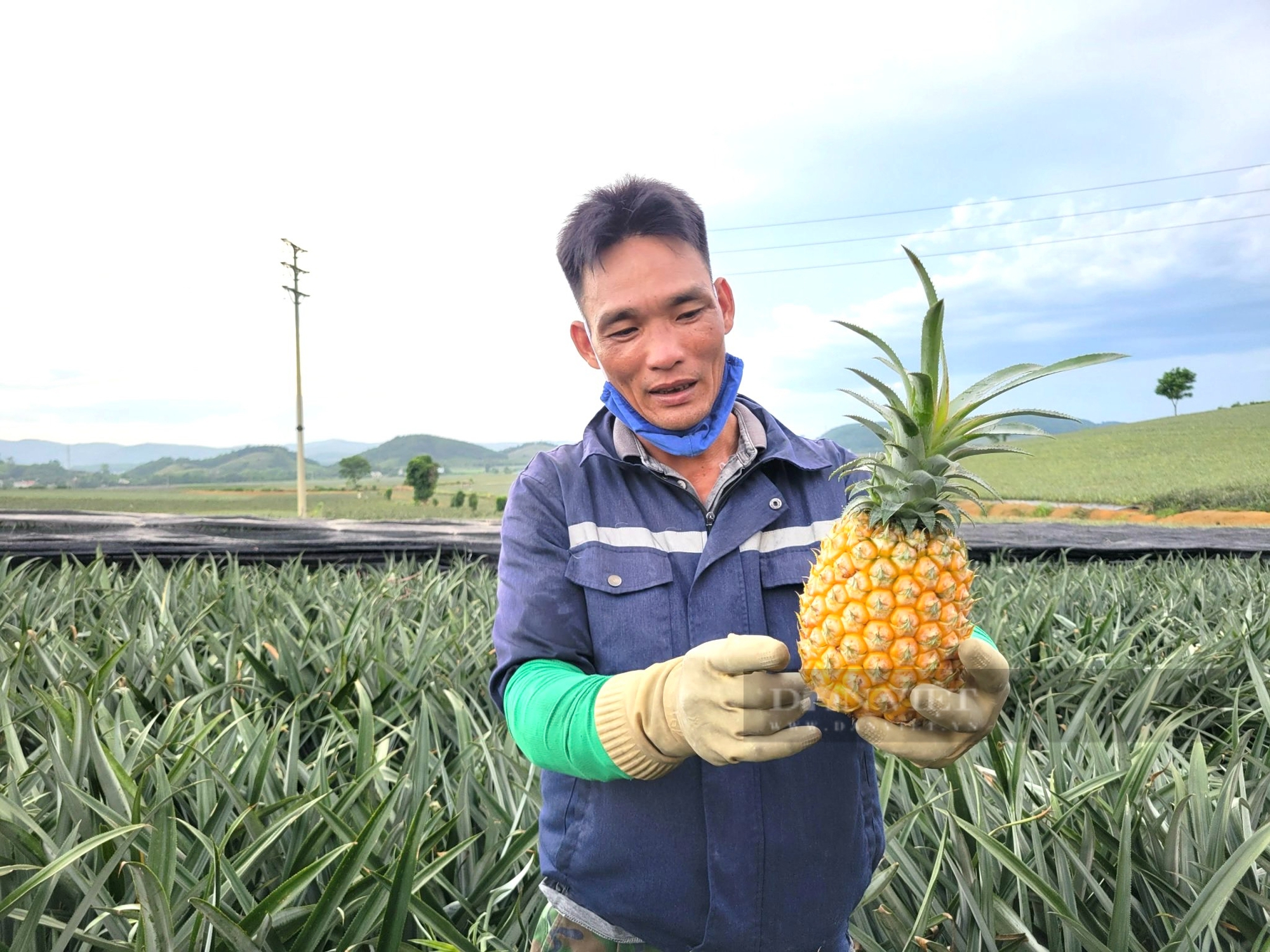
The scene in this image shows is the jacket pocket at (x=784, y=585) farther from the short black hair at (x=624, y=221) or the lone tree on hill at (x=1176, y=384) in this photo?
the lone tree on hill at (x=1176, y=384)

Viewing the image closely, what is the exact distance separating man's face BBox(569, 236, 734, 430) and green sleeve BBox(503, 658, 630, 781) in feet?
1.46

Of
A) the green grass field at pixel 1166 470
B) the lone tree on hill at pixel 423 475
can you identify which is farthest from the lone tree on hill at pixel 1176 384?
the lone tree on hill at pixel 423 475

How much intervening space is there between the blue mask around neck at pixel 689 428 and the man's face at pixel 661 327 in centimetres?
2

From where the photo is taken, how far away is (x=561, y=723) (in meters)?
1.07

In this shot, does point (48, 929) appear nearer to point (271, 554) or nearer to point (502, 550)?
point (502, 550)

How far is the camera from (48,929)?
1.33 m

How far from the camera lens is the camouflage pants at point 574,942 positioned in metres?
1.25

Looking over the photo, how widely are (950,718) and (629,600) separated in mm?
482

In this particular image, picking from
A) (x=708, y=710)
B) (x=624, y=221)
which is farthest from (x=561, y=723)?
(x=624, y=221)

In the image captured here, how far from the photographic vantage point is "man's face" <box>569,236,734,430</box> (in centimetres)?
126

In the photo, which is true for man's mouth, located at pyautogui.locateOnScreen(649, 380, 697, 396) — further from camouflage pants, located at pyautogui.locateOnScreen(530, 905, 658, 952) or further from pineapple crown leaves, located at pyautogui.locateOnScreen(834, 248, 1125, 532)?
camouflage pants, located at pyautogui.locateOnScreen(530, 905, 658, 952)

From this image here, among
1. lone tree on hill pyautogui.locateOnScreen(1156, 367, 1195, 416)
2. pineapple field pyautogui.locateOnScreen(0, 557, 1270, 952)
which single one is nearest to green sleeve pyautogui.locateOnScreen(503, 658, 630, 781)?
pineapple field pyautogui.locateOnScreen(0, 557, 1270, 952)

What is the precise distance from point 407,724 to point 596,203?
5.35 ft

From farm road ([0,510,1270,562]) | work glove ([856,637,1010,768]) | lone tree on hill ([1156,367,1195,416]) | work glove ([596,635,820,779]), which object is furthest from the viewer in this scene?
lone tree on hill ([1156,367,1195,416])
